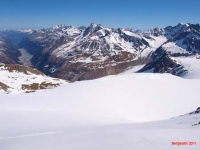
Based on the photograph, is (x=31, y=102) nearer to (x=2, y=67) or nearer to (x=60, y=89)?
(x=60, y=89)

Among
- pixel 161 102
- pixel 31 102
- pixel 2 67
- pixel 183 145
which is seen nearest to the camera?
pixel 183 145

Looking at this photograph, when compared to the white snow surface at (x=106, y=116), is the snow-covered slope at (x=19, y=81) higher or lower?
higher

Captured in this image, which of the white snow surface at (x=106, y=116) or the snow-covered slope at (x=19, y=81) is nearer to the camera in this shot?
the white snow surface at (x=106, y=116)

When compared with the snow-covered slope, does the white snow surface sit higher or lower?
lower

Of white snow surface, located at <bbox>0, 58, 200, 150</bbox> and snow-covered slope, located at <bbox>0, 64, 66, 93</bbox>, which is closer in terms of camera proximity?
white snow surface, located at <bbox>0, 58, 200, 150</bbox>

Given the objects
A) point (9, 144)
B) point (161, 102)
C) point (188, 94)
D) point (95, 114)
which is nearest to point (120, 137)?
point (9, 144)

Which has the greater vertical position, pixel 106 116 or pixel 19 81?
pixel 19 81

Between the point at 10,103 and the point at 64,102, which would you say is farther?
the point at 64,102

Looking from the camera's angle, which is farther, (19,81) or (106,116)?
(19,81)
